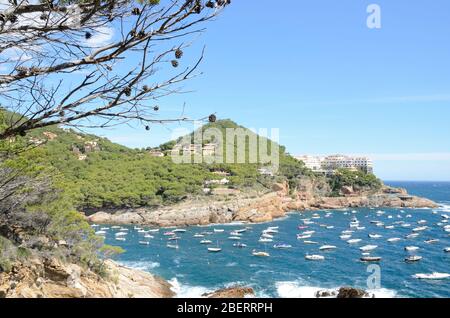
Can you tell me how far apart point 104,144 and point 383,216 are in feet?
139

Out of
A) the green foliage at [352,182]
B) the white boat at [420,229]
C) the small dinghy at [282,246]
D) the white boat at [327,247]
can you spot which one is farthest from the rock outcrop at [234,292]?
the green foliage at [352,182]

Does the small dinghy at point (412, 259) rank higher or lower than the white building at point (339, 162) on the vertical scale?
lower

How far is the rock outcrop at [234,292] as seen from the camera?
626 inches

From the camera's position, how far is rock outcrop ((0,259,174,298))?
10.5m

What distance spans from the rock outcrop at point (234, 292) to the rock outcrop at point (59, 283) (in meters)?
2.59

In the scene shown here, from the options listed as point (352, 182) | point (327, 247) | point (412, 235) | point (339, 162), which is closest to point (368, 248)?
point (327, 247)

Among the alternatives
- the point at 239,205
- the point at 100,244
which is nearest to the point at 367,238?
the point at 239,205

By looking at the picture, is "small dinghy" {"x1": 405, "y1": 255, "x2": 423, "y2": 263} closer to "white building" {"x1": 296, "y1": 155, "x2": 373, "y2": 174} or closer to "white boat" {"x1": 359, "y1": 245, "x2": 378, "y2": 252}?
"white boat" {"x1": 359, "y1": 245, "x2": 378, "y2": 252}

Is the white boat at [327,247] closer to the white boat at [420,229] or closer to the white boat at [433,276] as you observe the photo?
the white boat at [433,276]

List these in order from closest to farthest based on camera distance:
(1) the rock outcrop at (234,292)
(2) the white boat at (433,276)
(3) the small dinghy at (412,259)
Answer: (1) the rock outcrop at (234,292) < (2) the white boat at (433,276) < (3) the small dinghy at (412,259)

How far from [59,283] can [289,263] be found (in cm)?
1425

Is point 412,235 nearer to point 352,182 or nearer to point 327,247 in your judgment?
point 327,247

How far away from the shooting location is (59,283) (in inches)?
472
